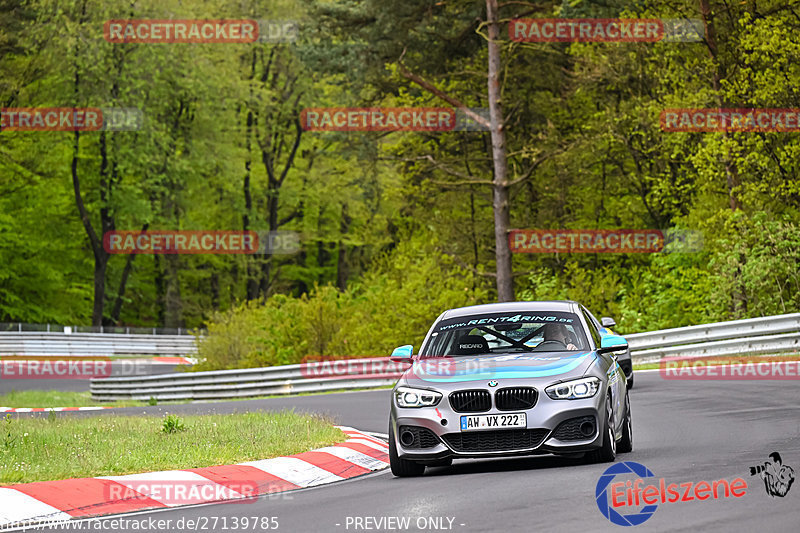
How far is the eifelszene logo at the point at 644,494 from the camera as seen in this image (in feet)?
25.7

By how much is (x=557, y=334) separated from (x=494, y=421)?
1.86 m

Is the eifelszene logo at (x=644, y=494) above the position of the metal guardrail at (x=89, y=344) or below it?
above

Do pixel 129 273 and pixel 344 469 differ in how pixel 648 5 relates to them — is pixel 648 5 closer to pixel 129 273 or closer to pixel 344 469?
pixel 344 469

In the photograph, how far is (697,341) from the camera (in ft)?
89.8

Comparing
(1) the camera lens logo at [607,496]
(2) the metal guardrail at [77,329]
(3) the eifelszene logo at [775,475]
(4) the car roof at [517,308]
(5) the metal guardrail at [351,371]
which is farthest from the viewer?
(2) the metal guardrail at [77,329]

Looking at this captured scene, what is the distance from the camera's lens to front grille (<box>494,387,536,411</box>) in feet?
33.6

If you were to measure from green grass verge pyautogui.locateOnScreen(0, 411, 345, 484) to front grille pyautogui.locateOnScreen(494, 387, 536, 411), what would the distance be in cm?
277

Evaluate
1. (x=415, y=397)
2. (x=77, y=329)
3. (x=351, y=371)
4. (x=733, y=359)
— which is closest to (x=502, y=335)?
(x=415, y=397)

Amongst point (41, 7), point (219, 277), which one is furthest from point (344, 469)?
point (219, 277)

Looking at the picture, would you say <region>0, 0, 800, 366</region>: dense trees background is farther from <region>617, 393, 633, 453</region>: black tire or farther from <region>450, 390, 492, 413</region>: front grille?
<region>450, 390, 492, 413</region>: front grille

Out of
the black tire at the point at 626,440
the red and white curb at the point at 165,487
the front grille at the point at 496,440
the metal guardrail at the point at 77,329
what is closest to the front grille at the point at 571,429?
the front grille at the point at 496,440

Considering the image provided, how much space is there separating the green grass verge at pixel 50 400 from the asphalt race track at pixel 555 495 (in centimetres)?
1764

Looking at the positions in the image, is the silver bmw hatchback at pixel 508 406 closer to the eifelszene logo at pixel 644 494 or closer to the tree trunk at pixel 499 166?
the eifelszene logo at pixel 644 494

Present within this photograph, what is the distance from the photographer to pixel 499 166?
36.0 m
